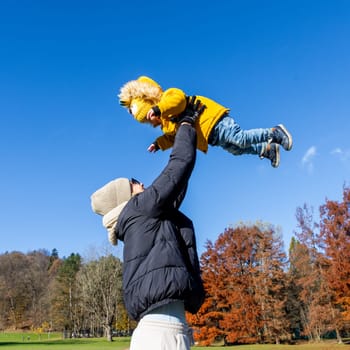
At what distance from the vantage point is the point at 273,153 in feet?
10.6

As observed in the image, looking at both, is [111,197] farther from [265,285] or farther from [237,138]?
[265,285]

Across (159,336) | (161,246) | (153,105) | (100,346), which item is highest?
(153,105)

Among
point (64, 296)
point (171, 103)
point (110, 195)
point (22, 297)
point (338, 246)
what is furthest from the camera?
point (22, 297)

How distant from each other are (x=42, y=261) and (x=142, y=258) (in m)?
69.5

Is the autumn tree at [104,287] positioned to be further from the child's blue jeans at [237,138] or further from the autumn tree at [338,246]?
the child's blue jeans at [237,138]

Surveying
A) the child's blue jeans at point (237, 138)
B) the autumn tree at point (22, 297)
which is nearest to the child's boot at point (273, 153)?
the child's blue jeans at point (237, 138)

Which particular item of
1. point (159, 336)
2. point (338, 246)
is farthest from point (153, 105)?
point (338, 246)

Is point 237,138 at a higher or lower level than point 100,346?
higher

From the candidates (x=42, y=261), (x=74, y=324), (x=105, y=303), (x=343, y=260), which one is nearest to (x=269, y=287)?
(x=343, y=260)

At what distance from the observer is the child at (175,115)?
260 cm

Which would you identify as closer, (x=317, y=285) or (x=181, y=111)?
(x=181, y=111)

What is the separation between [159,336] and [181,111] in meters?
1.46

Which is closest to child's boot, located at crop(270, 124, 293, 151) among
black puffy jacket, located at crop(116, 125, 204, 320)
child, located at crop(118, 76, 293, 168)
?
child, located at crop(118, 76, 293, 168)

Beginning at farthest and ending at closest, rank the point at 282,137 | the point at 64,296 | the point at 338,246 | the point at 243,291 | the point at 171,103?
the point at 64,296 < the point at 243,291 < the point at 338,246 < the point at 282,137 < the point at 171,103
